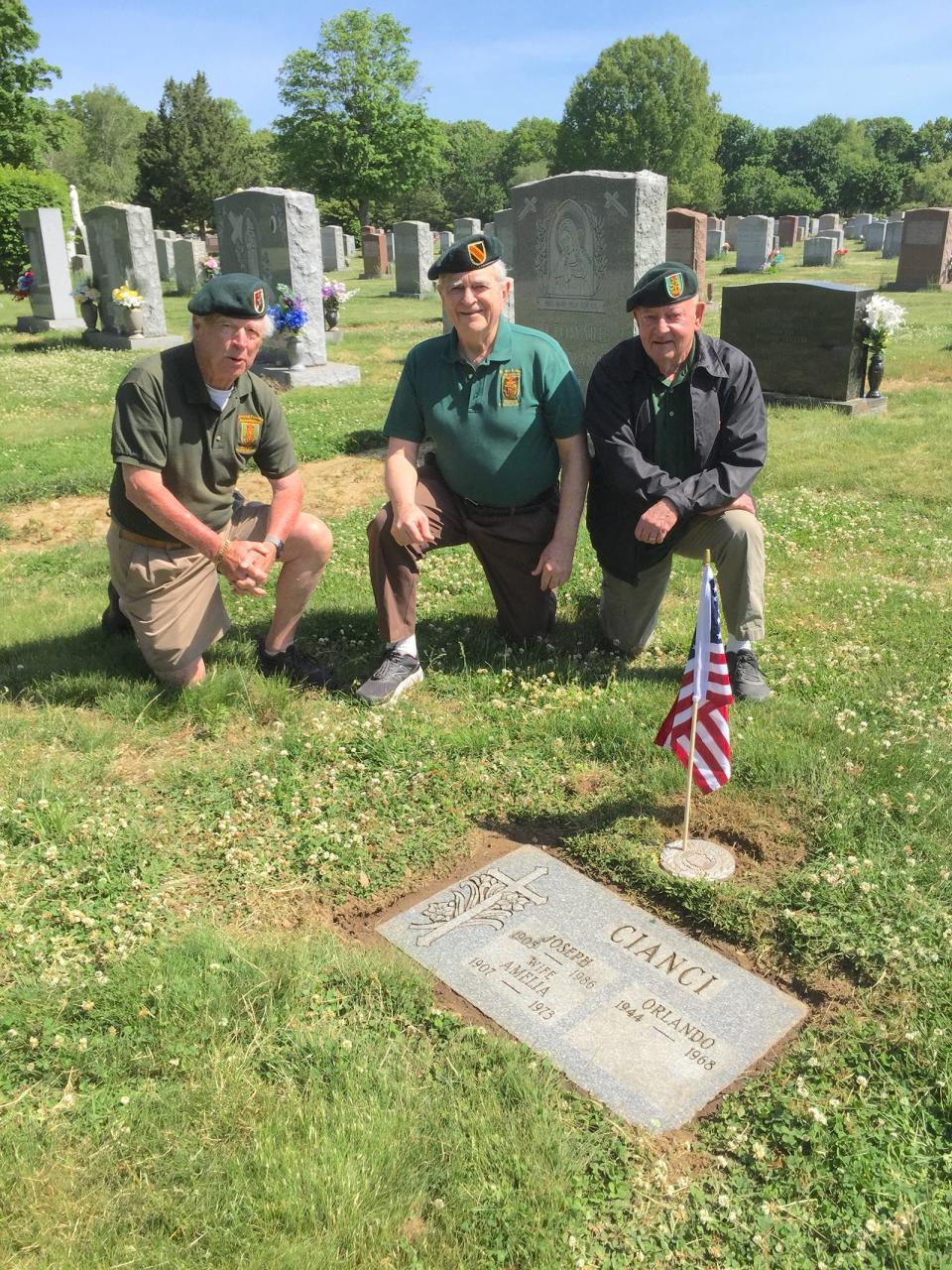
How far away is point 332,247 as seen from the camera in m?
35.0

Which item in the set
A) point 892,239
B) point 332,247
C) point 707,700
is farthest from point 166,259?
point 707,700

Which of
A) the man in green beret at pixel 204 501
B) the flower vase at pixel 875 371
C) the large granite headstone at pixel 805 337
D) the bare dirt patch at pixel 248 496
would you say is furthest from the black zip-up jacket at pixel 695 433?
the flower vase at pixel 875 371

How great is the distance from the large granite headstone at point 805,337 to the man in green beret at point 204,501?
7.52 metres

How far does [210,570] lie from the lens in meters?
4.40

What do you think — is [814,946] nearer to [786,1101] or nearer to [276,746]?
[786,1101]

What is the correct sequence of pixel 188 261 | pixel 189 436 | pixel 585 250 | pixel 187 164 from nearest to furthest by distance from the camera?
1. pixel 189 436
2. pixel 585 250
3. pixel 188 261
4. pixel 187 164

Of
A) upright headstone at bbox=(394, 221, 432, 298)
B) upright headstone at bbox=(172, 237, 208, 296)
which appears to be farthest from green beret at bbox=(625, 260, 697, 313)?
upright headstone at bbox=(172, 237, 208, 296)

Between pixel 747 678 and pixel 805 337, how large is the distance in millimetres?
7217

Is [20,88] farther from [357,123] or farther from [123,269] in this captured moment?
[123,269]

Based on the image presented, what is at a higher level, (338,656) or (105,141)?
(105,141)

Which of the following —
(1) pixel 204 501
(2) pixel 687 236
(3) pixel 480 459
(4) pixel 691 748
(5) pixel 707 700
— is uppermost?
(2) pixel 687 236

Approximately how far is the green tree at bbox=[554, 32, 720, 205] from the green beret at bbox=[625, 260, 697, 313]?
226ft

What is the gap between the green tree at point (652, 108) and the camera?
65.8 metres

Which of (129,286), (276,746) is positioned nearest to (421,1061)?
(276,746)
